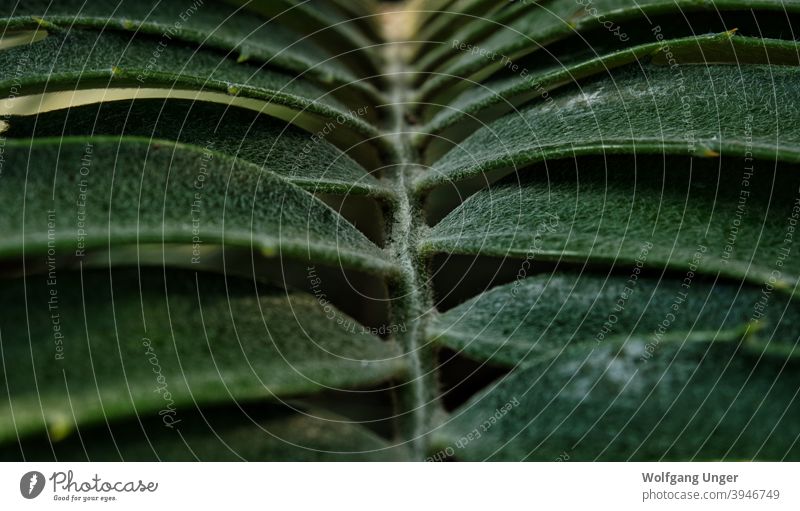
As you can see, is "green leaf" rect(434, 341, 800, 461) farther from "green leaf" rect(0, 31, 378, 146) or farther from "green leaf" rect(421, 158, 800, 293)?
"green leaf" rect(0, 31, 378, 146)

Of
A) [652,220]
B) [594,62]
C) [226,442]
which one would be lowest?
[226,442]

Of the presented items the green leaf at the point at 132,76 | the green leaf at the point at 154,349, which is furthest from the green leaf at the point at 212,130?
the green leaf at the point at 154,349

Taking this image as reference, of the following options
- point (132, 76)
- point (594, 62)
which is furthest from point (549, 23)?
point (132, 76)

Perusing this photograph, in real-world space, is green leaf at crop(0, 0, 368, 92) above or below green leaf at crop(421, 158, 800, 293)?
above

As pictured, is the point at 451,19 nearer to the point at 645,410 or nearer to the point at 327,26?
the point at 327,26

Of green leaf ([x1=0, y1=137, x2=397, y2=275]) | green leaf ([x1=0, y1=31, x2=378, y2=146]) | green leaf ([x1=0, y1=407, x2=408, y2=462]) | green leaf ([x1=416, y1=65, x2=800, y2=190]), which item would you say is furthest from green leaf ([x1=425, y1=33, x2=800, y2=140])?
green leaf ([x1=0, y1=407, x2=408, y2=462])

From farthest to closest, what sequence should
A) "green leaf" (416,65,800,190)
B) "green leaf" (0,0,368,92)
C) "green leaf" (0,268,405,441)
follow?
"green leaf" (0,0,368,92), "green leaf" (416,65,800,190), "green leaf" (0,268,405,441)

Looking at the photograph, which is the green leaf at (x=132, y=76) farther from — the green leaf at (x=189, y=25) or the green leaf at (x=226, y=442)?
the green leaf at (x=226, y=442)
